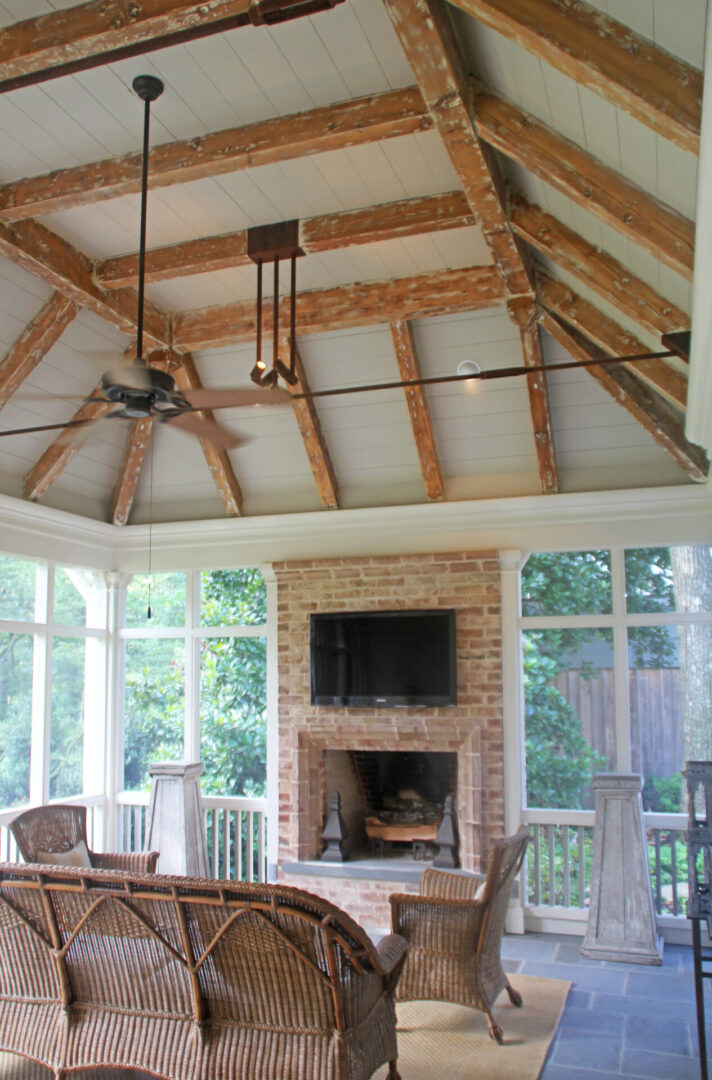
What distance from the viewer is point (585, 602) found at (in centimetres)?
728

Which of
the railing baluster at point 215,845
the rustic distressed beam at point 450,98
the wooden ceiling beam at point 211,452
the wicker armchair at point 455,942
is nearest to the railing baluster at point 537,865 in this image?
the wicker armchair at point 455,942

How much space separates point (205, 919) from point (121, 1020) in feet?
2.34

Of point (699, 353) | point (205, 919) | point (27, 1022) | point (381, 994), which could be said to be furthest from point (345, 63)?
point (27, 1022)

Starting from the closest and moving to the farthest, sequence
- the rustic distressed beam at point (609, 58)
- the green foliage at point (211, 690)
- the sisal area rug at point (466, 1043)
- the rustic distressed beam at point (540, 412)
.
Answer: the rustic distressed beam at point (609, 58), the sisal area rug at point (466, 1043), the rustic distressed beam at point (540, 412), the green foliage at point (211, 690)

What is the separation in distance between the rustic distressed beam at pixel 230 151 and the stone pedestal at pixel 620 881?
4.66 m

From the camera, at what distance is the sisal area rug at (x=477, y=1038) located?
4.46 metres

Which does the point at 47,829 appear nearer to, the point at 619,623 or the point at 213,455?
the point at 213,455

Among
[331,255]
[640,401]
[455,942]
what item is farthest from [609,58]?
[455,942]

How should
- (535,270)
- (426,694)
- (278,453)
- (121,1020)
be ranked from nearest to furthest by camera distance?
(121,1020) → (535,270) → (426,694) → (278,453)

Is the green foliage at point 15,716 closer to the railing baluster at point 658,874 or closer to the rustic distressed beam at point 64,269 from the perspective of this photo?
the rustic distressed beam at point 64,269

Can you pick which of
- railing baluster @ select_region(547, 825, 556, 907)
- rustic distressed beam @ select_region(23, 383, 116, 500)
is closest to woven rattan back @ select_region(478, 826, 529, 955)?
railing baluster @ select_region(547, 825, 556, 907)

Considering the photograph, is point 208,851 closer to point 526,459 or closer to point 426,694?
point 426,694

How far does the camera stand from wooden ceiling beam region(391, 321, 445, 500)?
6711 mm

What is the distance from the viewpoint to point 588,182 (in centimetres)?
376
